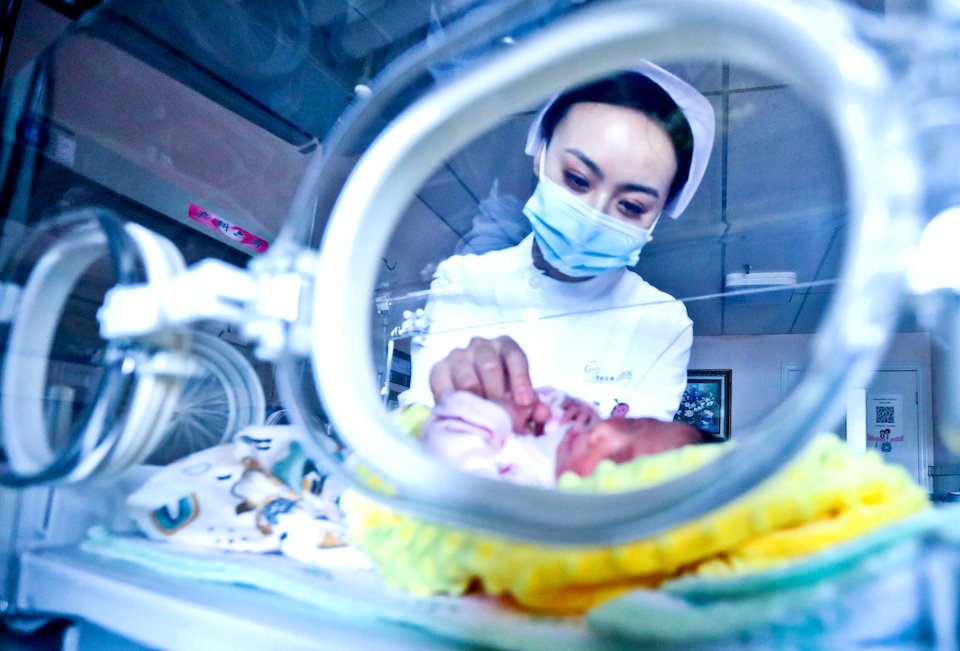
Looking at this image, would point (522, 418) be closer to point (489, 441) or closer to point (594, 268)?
point (489, 441)

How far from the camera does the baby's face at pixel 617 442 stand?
30.0 inches

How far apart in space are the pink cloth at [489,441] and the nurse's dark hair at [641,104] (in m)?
0.56

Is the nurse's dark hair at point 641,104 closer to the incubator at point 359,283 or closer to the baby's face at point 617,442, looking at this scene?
the incubator at point 359,283

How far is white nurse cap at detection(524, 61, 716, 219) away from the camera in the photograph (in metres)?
1.26

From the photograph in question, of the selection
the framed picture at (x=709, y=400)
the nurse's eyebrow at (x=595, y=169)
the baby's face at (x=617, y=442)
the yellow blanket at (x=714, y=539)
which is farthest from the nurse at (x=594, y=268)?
the yellow blanket at (x=714, y=539)

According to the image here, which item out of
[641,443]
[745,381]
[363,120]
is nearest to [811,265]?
[745,381]

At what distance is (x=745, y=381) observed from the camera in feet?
5.77

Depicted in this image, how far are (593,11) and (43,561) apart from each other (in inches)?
31.3

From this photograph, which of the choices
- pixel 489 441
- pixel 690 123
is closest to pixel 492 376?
pixel 489 441

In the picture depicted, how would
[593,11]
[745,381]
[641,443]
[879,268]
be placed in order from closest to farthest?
1. [879,268]
2. [593,11]
3. [641,443]
4. [745,381]

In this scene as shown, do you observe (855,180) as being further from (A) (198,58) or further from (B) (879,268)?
(A) (198,58)

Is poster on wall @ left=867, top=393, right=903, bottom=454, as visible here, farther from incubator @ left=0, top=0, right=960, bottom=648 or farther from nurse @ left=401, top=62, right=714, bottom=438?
nurse @ left=401, top=62, right=714, bottom=438

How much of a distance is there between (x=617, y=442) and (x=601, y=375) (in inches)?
24.3

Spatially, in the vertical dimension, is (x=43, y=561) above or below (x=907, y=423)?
below
